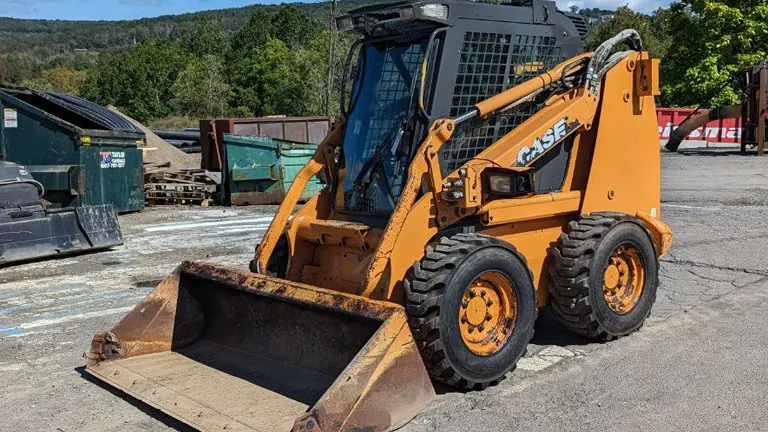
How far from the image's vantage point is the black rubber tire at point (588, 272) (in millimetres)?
5461

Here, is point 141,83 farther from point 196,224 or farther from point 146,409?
point 146,409

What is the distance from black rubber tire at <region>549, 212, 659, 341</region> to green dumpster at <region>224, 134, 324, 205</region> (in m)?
10.3

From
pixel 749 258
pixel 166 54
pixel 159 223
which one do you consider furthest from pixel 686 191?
pixel 166 54

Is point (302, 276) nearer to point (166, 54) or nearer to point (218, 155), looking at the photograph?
point (218, 155)

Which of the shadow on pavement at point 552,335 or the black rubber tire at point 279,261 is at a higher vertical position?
the black rubber tire at point 279,261

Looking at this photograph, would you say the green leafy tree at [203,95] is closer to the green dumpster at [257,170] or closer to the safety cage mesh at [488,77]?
the green dumpster at [257,170]

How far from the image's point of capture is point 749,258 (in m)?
8.82

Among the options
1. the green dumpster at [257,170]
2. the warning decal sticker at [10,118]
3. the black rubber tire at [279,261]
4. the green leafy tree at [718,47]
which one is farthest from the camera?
the green leafy tree at [718,47]

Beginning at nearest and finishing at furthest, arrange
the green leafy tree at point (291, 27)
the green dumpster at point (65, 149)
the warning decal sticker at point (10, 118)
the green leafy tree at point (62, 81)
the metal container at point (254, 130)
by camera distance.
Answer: the green dumpster at point (65, 149) → the warning decal sticker at point (10, 118) → the metal container at point (254, 130) → the green leafy tree at point (291, 27) → the green leafy tree at point (62, 81)

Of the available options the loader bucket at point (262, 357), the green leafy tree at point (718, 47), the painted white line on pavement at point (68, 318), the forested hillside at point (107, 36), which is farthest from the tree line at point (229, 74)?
the forested hillside at point (107, 36)

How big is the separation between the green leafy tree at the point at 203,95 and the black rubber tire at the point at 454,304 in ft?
165

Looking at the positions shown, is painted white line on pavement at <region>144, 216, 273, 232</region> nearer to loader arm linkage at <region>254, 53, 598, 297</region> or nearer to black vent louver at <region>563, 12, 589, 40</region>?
loader arm linkage at <region>254, 53, 598, 297</region>

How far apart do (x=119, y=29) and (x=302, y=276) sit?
204953mm

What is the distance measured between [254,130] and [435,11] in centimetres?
1420
